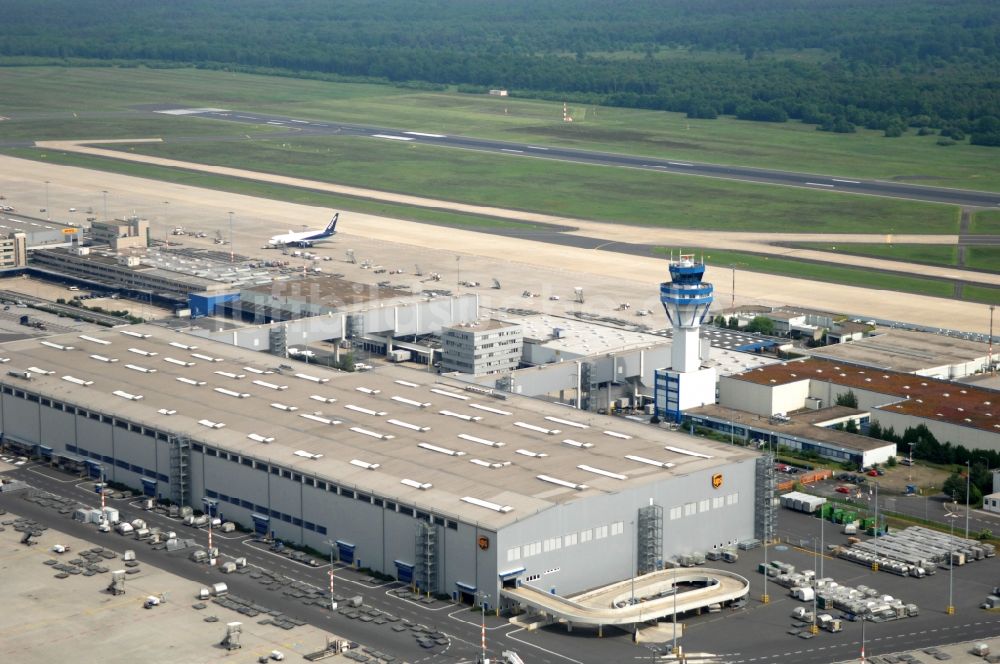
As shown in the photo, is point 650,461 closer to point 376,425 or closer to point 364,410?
point 376,425

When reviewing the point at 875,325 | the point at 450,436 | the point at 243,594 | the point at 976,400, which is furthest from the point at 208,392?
the point at 875,325

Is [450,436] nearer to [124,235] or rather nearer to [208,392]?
[208,392]

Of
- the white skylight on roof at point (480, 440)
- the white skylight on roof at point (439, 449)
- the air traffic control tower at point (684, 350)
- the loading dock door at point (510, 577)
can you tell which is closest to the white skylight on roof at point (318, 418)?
the white skylight on roof at point (439, 449)

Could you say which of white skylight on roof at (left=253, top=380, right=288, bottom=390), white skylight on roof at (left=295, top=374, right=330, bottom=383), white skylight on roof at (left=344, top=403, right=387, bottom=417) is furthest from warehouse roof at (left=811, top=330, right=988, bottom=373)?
white skylight on roof at (left=253, top=380, right=288, bottom=390)

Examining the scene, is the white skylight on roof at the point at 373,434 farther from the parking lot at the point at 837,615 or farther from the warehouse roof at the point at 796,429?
the warehouse roof at the point at 796,429

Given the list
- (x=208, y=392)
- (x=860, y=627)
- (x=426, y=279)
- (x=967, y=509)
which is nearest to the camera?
(x=860, y=627)

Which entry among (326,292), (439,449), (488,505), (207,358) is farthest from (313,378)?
(326,292)
